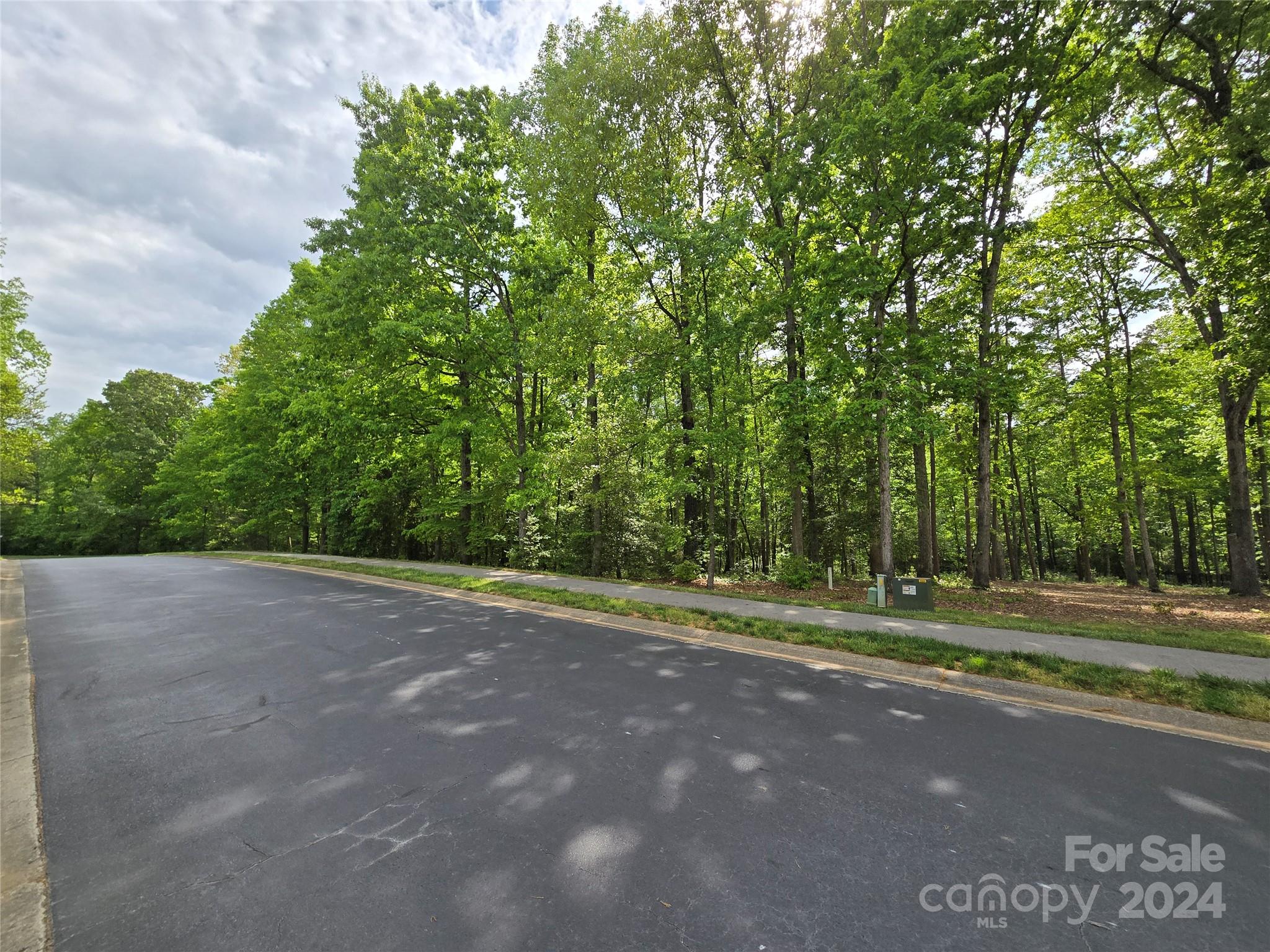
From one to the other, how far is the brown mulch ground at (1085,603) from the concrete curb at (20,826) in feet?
31.7

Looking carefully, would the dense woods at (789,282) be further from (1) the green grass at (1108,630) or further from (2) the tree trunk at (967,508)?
(1) the green grass at (1108,630)

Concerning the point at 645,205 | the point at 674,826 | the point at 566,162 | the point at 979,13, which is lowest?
the point at 674,826

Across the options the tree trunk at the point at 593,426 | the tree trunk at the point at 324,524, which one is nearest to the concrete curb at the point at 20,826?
the tree trunk at the point at 593,426

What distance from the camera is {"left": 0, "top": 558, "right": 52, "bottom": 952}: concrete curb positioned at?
2.10 metres

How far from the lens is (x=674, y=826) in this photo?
276 centimetres

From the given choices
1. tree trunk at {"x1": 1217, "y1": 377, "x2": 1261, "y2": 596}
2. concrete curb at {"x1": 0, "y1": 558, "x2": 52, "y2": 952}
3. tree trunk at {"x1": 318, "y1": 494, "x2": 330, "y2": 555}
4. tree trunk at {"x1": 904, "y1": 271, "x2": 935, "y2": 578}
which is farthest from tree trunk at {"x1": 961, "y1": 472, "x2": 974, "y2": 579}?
tree trunk at {"x1": 318, "y1": 494, "x2": 330, "y2": 555}

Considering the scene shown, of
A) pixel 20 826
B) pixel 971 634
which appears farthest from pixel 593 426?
pixel 20 826

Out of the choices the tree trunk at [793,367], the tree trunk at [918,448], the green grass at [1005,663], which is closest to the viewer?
the green grass at [1005,663]

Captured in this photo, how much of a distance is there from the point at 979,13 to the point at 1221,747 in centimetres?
1427

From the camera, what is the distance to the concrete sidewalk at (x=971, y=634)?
528 centimetres

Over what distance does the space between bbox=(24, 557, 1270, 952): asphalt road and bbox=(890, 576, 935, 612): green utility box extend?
4466 millimetres

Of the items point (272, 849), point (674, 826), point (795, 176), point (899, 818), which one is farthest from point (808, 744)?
point (795, 176)

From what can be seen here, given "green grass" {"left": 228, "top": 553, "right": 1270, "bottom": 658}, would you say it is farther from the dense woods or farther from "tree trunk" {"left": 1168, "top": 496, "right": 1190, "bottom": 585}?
"tree trunk" {"left": 1168, "top": 496, "right": 1190, "bottom": 585}

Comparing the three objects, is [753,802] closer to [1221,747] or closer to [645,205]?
[1221,747]
